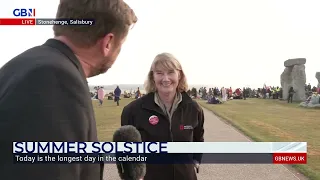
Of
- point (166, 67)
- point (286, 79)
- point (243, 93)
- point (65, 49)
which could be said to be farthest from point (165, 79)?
point (243, 93)

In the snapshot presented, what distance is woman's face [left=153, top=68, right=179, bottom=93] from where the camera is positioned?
3.24m

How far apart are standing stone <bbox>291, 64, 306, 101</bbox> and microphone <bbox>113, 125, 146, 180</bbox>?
3032 centimetres

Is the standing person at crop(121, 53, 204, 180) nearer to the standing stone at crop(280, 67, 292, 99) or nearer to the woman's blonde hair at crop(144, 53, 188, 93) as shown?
the woman's blonde hair at crop(144, 53, 188, 93)

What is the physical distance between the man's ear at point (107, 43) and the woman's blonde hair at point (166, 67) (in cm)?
189

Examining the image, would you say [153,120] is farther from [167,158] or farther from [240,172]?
[240,172]

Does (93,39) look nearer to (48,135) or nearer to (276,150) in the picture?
(48,135)

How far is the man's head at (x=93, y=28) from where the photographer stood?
1.20 metres

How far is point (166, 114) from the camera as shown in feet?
10.5

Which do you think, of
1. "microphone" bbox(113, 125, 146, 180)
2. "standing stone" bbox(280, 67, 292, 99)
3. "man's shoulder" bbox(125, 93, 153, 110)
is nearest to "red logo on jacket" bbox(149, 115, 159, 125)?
"man's shoulder" bbox(125, 93, 153, 110)

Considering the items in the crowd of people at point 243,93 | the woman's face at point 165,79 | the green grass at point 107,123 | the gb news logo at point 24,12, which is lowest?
the green grass at point 107,123

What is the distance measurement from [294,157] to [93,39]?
7294 mm

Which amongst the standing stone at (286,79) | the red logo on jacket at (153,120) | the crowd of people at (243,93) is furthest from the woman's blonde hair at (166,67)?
the standing stone at (286,79)

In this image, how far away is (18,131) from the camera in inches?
34.3

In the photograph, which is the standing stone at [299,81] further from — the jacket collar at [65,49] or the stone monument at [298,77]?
the jacket collar at [65,49]
